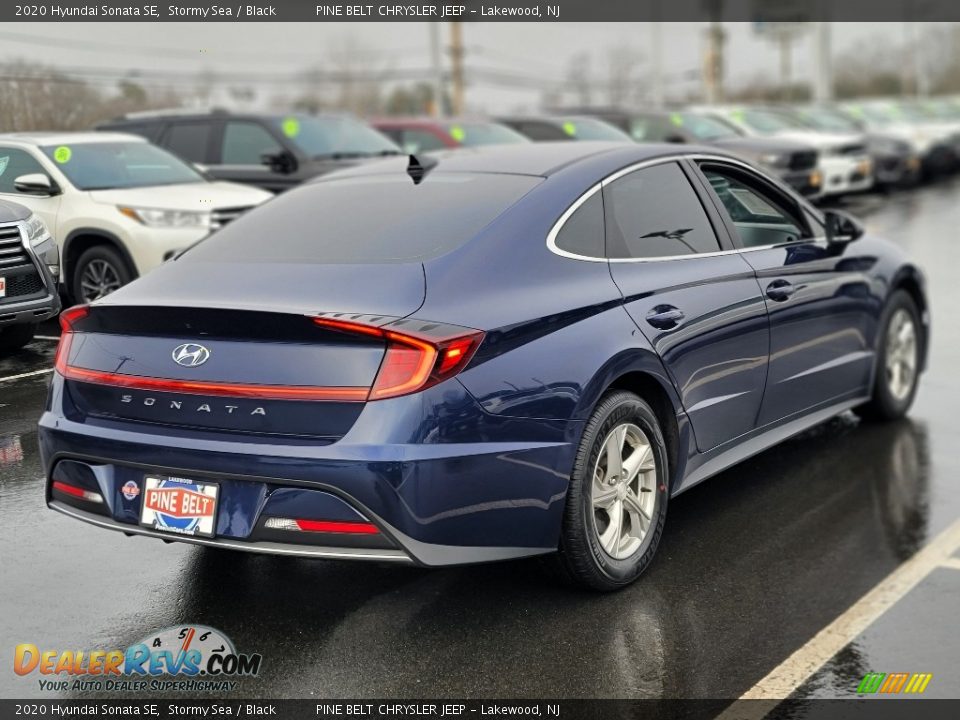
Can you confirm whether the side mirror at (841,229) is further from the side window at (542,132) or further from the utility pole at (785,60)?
the utility pole at (785,60)

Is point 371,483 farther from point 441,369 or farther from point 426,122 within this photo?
point 426,122

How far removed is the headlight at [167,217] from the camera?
31.8 feet

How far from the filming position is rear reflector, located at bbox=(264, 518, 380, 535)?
3877 millimetres

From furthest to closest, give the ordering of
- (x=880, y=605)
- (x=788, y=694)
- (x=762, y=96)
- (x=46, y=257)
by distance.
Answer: (x=762, y=96) < (x=46, y=257) < (x=880, y=605) < (x=788, y=694)

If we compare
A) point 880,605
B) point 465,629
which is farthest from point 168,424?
point 880,605

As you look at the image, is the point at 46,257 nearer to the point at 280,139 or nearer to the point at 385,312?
the point at 385,312

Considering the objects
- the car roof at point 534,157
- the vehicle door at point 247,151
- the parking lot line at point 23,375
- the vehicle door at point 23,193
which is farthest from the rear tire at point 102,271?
the car roof at point 534,157

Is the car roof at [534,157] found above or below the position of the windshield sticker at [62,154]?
above

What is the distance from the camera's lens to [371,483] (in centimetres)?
383

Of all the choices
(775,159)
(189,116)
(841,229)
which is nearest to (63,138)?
(189,116)

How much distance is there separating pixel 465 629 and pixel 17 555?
192 centimetres

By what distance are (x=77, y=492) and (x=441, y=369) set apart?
4.48ft

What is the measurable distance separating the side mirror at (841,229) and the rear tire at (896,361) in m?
0.48

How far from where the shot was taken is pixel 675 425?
16.0 feet
